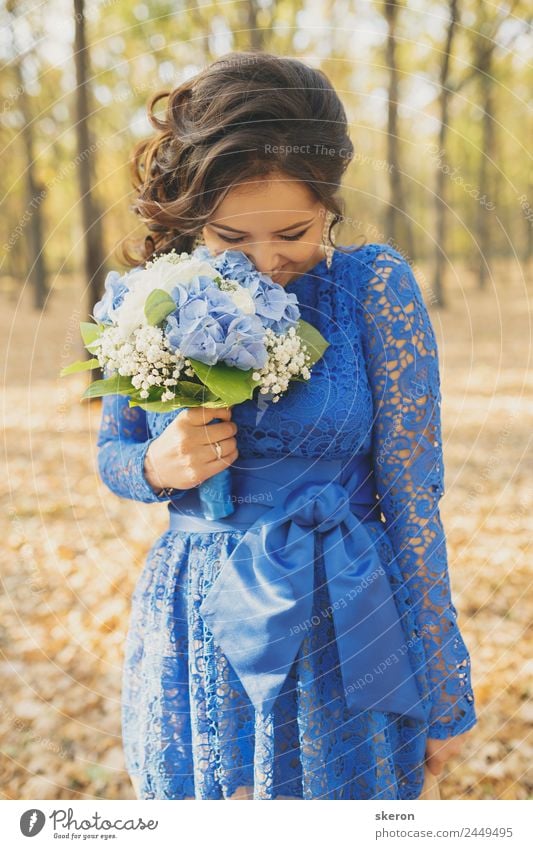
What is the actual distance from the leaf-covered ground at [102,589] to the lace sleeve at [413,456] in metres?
1.71

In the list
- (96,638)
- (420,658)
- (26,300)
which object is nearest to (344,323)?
(420,658)

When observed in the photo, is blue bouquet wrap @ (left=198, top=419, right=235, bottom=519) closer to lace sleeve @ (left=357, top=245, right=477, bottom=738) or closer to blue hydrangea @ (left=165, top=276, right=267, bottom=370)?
blue hydrangea @ (left=165, top=276, right=267, bottom=370)

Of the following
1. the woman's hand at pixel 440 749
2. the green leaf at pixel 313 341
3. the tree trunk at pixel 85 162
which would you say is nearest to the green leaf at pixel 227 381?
the green leaf at pixel 313 341

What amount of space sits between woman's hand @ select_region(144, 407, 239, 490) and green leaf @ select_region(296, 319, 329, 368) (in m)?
0.26

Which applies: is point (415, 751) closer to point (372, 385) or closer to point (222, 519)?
point (222, 519)

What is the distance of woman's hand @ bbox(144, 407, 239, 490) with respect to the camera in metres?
1.98

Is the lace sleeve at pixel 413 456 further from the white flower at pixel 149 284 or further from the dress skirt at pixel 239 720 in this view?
the white flower at pixel 149 284

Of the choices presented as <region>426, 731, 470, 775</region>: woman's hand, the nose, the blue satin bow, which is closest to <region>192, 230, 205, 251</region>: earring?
the nose

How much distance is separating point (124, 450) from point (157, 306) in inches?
24.7

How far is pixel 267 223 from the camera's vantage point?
1.98 metres

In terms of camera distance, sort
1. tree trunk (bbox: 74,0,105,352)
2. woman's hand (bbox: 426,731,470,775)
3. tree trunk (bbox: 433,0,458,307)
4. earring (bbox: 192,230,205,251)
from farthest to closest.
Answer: tree trunk (bbox: 74,0,105,352) → tree trunk (bbox: 433,0,458,307) → earring (bbox: 192,230,205,251) → woman's hand (bbox: 426,731,470,775)

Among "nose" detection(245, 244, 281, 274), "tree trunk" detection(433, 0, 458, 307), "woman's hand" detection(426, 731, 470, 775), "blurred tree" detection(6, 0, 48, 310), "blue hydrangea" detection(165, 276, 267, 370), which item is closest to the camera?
"blue hydrangea" detection(165, 276, 267, 370)

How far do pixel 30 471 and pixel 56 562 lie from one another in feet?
8.49

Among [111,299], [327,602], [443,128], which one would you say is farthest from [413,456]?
[443,128]
